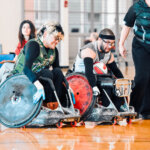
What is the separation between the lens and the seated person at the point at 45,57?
9.99ft

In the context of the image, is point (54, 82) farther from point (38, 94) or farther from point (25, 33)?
point (25, 33)

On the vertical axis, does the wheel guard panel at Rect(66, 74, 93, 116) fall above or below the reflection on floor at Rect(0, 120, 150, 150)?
above

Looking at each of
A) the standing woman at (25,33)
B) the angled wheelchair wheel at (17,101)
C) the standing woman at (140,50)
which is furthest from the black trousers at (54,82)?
the standing woman at (25,33)

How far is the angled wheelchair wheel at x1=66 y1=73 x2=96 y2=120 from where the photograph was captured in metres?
3.28

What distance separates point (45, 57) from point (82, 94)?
1.48 ft

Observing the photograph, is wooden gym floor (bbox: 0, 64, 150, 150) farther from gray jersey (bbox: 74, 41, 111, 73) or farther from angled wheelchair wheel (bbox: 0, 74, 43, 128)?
gray jersey (bbox: 74, 41, 111, 73)

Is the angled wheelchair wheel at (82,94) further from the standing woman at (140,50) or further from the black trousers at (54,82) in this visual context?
the standing woman at (140,50)

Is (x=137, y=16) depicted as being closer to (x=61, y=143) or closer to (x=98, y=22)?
(x=61, y=143)

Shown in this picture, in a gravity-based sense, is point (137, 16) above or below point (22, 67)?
above

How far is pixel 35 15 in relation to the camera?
13.7m

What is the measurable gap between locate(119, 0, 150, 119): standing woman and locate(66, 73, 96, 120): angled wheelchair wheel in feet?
1.39

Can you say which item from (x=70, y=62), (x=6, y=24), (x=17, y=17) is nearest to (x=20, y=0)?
(x=17, y=17)

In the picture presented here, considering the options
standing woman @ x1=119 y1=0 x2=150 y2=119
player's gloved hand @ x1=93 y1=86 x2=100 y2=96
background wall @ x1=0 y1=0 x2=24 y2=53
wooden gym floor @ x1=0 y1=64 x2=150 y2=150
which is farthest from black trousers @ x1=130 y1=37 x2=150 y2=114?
background wall @ x1=0 y1=0 x2=24 y2=53

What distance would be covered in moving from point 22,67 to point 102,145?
3.60ft
